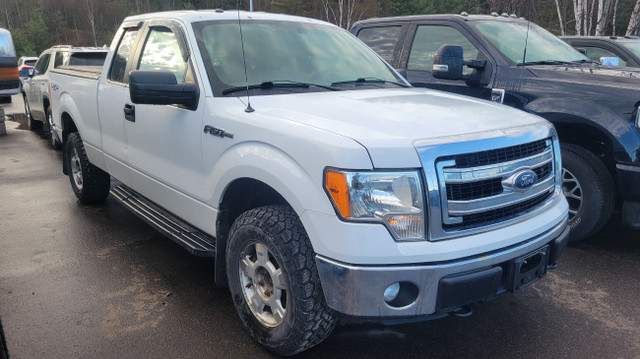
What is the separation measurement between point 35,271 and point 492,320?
10.9 feet

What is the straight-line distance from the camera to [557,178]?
10.1 ft

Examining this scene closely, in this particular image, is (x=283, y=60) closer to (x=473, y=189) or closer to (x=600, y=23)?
(x=473, y=189)

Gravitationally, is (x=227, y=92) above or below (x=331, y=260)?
above

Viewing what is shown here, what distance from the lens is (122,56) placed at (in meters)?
4.46

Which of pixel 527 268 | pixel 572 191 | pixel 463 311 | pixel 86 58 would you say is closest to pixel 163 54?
pixel 463 311

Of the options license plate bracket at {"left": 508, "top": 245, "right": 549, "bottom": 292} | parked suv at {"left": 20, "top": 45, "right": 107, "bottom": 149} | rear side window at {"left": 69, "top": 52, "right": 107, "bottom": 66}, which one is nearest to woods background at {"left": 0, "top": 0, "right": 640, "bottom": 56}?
parked suv at {"left": 20, "top": 45, "right": 107, "bottom": 149}

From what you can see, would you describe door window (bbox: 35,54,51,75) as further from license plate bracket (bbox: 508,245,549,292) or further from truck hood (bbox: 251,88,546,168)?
license plate bracket (bbox: 508,245,549,292)

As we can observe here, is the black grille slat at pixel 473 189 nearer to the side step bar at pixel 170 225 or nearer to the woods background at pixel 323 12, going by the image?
the side step bar at pixel 170 225

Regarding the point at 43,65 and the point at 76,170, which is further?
the point at 43,65

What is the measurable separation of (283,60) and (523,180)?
1.77 m

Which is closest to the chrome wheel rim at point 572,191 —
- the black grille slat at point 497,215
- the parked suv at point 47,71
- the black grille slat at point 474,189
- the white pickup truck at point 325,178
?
the white pickup truck at point 325,178

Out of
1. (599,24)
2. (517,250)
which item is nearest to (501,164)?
(517,250)

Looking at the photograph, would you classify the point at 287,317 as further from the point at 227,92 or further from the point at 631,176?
the point at 631,176

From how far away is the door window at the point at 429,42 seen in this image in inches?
218
